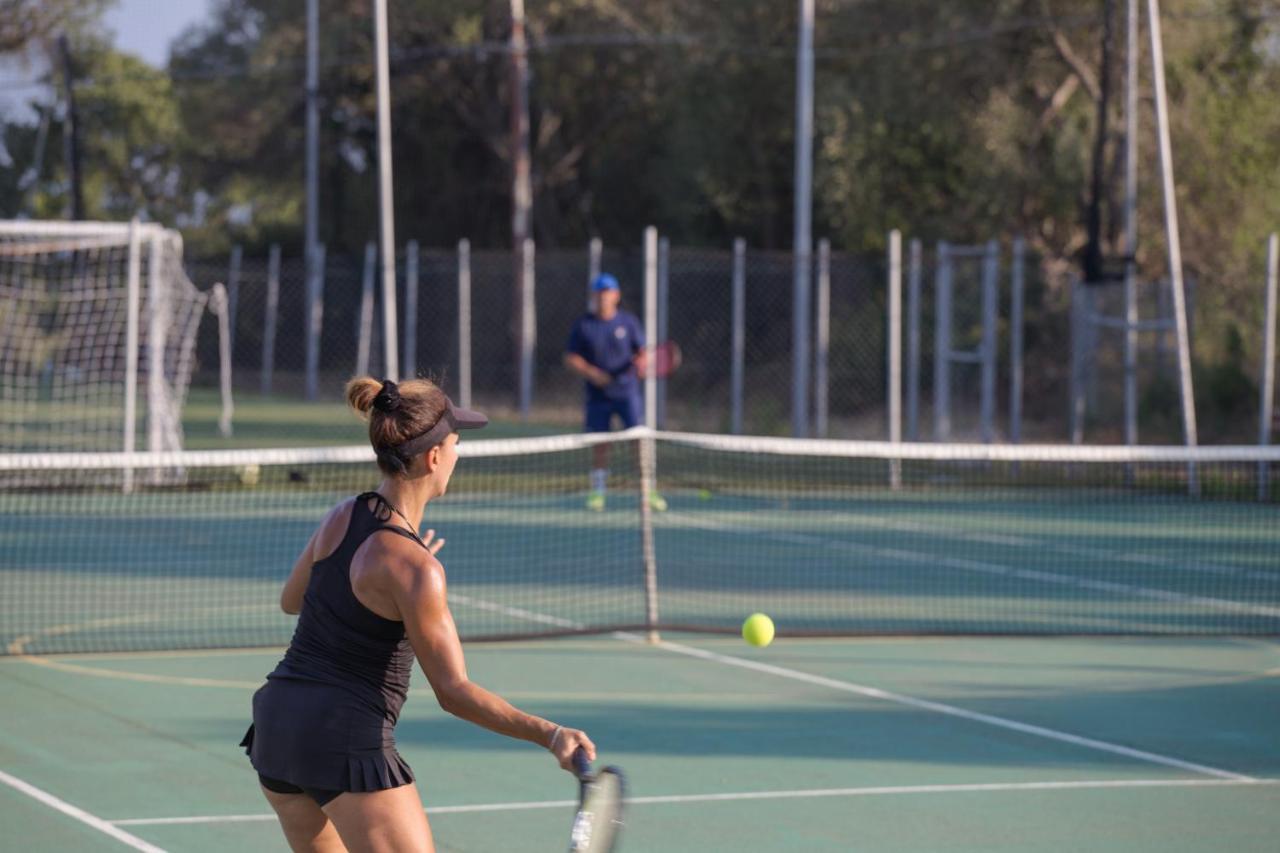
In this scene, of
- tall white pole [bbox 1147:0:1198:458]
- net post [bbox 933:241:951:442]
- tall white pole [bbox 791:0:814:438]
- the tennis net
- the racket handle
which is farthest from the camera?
tall white pole [bbox 791:0:814:438]

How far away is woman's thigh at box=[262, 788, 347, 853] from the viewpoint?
409cm

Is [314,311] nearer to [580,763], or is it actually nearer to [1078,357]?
[1078,357]

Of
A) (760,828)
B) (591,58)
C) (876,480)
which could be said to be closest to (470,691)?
(760,828)

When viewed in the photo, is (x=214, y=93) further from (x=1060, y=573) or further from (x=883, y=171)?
(x=1060, y=573)

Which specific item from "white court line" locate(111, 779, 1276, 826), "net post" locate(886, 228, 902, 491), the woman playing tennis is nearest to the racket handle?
the woman playing tennis

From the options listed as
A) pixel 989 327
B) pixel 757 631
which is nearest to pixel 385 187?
pixel 989 327

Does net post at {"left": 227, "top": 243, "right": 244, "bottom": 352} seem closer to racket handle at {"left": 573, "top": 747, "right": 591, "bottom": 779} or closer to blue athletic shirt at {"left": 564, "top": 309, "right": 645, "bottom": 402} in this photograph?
blue athletic shirt at {"left": 564, "top": 309, "right": 645, "bottom": 402}

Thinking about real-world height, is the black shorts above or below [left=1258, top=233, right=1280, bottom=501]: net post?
below

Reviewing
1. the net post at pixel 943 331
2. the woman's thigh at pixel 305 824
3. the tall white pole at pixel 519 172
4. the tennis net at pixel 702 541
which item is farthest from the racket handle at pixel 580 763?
the tall white pole at pixel 519 172

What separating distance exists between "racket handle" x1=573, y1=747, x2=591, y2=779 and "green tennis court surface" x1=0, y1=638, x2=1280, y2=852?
2518 mm

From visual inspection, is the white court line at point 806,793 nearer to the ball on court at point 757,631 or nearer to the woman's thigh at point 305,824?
the ball on court at point 757,631

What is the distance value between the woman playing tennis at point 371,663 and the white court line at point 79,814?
7.02 ft

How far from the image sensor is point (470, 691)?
385 cm

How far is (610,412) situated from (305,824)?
40.3 ft
